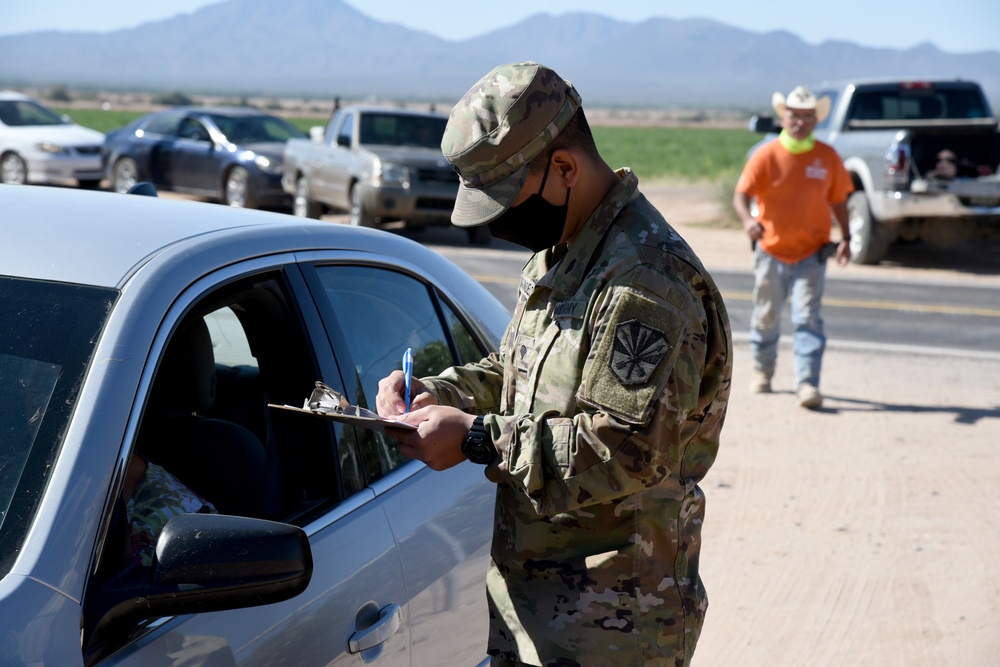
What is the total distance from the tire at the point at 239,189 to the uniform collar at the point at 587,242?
1610 cm

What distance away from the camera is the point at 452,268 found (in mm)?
3270

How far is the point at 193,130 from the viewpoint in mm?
19078

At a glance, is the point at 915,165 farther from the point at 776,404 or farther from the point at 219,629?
the point at 219,629

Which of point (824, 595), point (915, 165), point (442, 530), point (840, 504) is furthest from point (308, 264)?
point (915, 165)

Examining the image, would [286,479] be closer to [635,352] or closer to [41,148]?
[635,352]

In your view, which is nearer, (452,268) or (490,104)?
(490,104)

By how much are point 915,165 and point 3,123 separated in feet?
53.2

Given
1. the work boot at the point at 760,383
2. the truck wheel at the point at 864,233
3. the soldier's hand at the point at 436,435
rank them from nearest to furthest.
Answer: the soldier's hand at the point at 436,435
the work boot at the point at 760,383
the truck wheel at the point at 864,233

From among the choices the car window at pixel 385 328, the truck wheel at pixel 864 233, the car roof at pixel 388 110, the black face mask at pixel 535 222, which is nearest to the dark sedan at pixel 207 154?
the car roof at pixel 388 110

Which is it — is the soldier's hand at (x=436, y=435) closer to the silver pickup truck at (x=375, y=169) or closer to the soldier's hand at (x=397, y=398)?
the soldier's hand at (x=397, y=398)

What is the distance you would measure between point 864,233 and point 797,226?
7.64 m

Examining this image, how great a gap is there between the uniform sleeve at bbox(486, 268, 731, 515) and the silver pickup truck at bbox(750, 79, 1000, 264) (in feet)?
38.1

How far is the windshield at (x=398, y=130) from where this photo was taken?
16453 millimetres

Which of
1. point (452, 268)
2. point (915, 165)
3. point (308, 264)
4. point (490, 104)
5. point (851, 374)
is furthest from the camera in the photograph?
point (915, 165)
